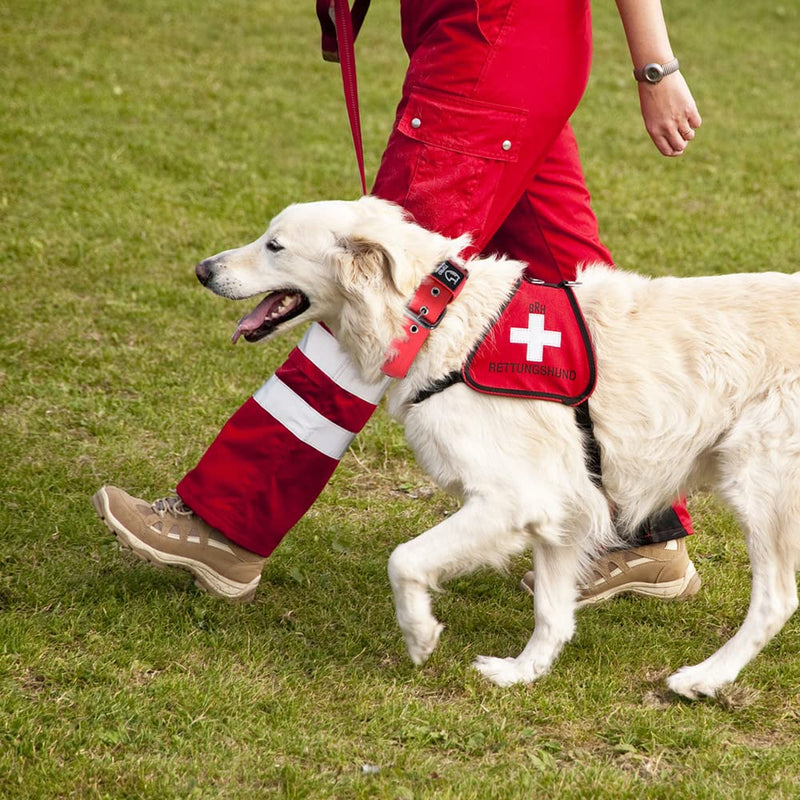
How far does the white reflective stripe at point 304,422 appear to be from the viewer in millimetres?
3576

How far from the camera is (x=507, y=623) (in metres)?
3.85

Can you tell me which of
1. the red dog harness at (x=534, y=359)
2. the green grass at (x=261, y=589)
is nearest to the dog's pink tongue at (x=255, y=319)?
the red dog harness at (x=534, y=359)

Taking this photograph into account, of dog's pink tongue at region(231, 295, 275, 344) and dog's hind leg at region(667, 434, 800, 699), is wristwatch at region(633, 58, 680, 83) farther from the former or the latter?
dog's pink tongue at region(231, 295, 275, 344)

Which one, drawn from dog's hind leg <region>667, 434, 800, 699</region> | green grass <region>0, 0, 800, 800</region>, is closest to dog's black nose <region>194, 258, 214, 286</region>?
green grass <region>0, 0, 800, 800</region>

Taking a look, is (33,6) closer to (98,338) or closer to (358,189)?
(358,189)

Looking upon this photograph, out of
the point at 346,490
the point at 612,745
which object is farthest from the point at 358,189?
the point at 612,745

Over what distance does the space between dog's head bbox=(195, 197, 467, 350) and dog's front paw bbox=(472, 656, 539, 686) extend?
46.7 inches

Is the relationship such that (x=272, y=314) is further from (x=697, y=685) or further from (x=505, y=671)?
(x=697, y=685)

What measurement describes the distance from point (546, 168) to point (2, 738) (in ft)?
8.12

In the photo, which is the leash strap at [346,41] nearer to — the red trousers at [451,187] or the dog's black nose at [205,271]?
the red trousers at [451,187]

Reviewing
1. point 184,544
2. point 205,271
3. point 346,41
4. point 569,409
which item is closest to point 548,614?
point 569,409

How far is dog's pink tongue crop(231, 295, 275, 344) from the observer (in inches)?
135

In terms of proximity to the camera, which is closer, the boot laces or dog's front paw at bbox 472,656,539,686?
dog's front paw at bbox 472,656,539,686

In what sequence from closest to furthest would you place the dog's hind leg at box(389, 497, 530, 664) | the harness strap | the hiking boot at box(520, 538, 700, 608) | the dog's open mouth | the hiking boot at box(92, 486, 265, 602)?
the dog's hind leg at box(389, 497, 530, 664), the harness strap, the dog's open mouth, the hiking boot at box(92, 486, 265, 602), the hiking boot at box(520, 538, 700, 608)
